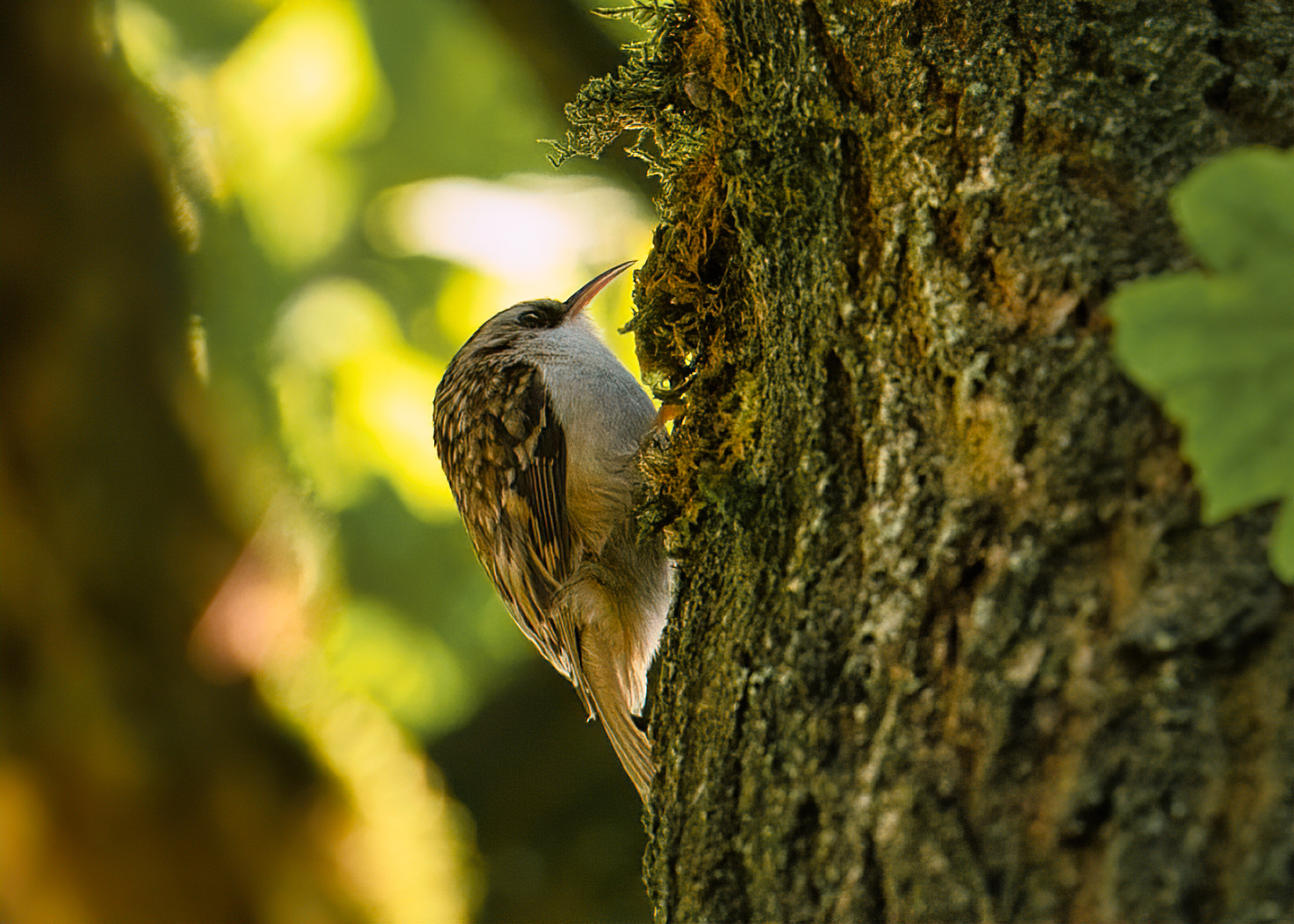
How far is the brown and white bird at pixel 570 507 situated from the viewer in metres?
3.02

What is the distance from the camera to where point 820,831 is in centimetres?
127

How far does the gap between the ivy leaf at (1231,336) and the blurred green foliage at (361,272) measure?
13.1ft

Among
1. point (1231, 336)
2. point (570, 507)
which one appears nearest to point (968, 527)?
A: point (1231, 336)

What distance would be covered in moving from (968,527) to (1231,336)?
21.1 inches

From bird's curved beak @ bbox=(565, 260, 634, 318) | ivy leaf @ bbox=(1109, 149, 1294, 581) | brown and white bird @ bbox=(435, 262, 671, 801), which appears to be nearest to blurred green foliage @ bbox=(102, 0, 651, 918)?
bird's curved beak @ bbox=(565, 260, 634, 318)

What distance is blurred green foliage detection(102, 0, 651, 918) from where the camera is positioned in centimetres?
505

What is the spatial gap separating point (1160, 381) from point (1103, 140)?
2.31ft

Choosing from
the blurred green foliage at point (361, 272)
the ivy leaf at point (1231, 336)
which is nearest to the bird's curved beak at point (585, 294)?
the blurred green foliage at point (361, 272)

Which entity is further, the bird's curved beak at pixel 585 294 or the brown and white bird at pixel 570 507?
the bird's curved beak at pixel 585 294

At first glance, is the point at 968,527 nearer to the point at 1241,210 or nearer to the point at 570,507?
the point at 1241,210

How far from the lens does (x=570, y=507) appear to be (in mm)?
3096

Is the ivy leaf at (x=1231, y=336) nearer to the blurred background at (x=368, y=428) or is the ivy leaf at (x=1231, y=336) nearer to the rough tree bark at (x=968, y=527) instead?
the rough tree bark at (x=968, y=527)

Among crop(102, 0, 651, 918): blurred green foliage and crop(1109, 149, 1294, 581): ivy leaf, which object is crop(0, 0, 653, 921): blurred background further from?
crop(1109, 149, 1294, 581): ivy leaf

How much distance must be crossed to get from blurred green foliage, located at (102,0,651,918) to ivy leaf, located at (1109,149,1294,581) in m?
4.00
